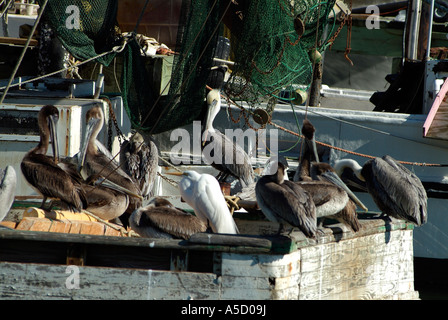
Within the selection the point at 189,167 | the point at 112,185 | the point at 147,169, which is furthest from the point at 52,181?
the point at 189,167

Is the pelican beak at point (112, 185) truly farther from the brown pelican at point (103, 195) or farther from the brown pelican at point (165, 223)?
the brown pelican at point (165, 223)

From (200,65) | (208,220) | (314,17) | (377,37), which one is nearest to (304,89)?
(314,17)

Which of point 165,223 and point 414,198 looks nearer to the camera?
point 165,223

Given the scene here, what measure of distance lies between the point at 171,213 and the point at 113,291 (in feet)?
4.40

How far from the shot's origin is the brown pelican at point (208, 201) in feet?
22.0

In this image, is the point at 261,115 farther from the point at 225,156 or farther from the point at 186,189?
the point at 186,189

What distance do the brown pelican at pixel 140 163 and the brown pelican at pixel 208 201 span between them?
159cm

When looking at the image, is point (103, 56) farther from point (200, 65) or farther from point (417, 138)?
point (417, 138)

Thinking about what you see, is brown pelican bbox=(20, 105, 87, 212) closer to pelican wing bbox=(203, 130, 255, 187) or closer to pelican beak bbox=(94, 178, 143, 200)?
pelican beak bbox=(94, 178, 143, 200)

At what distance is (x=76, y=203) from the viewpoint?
6965 millimetres

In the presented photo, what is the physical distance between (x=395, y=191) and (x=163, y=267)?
2979 mm

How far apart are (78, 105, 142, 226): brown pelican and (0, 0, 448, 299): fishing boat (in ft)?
0.70

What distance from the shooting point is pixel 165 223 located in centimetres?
661

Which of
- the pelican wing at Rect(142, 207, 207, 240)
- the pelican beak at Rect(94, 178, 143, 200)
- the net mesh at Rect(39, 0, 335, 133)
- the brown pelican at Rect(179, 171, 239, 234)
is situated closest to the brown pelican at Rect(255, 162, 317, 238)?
the brown pelican at Rect(179, 171, 239, 234)
